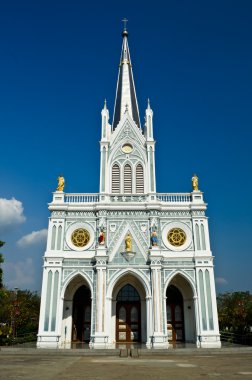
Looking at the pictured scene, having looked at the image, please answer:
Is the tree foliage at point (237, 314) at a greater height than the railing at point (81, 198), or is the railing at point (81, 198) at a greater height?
the railing at point (81, 198)

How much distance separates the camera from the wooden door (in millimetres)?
27641

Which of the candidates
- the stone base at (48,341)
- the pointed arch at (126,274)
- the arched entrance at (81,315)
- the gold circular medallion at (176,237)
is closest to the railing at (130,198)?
the gold circular medallion at (176,237)

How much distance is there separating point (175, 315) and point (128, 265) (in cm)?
633

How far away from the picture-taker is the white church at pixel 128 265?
25.5m

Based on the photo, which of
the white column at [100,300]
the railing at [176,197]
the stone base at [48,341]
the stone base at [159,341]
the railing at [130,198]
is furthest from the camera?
the railing at [176,197]

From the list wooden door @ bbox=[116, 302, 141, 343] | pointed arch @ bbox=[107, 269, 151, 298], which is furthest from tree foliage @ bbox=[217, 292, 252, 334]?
pointed arch @ bbox=[107, 269, 151, 298]

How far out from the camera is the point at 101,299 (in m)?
25.5

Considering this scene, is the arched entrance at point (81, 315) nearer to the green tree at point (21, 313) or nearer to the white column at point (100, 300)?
the white column at point (100, 300)

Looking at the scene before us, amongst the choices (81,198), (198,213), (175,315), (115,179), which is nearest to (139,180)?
(115,179)

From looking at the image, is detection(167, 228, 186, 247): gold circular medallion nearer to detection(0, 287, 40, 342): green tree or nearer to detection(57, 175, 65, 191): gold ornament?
detection(57, 175, 65, 191): gold ornament

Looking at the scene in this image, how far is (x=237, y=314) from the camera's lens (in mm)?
40031

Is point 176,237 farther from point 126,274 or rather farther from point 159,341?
point 159,341

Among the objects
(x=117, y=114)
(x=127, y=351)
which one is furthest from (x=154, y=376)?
(x=117, y=114)

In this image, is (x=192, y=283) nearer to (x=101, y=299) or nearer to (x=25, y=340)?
(x=101, y=299)
